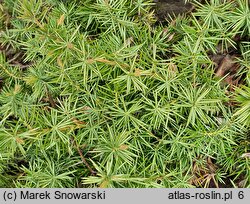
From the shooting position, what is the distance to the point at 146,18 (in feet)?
6.70

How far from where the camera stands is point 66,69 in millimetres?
1830

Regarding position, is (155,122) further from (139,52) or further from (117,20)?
(117,20)

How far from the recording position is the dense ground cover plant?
1.86 m

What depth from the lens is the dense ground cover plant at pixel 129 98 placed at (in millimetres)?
1856

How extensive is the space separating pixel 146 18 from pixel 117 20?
201 millimetres

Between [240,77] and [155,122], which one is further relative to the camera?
[240,77]

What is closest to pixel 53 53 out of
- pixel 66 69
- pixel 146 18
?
pixel 66 69

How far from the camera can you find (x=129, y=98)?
6.50ft
